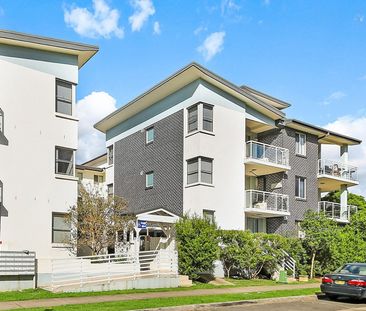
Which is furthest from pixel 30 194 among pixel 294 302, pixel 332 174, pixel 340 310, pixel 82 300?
pixel 332 174

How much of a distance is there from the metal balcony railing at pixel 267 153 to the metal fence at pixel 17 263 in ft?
50.1

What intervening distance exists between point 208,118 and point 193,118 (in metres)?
0.89

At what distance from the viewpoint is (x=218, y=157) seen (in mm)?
29375

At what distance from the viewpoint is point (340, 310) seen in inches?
664

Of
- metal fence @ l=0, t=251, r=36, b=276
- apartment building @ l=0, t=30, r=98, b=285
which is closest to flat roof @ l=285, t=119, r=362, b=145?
apartment building @ l=0, t=30, r=98, b=285

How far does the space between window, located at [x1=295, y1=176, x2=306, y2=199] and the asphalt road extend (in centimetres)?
1459

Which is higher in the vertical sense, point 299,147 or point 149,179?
point 299,147

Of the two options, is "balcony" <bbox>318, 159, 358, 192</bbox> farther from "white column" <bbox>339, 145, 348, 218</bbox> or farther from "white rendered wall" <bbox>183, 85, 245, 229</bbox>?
"white rendered wall" <bbox>183, 85, 245, 229</bbox>

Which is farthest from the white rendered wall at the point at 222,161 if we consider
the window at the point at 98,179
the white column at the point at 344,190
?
the window at the point at 98,179

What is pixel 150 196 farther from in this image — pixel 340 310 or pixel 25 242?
pixel 340 310

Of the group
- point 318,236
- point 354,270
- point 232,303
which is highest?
point 318,236

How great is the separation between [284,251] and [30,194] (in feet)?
45.9

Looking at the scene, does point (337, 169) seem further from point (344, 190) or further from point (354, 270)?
point (354, 270)

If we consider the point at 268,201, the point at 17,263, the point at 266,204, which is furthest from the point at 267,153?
the point at 17,263
